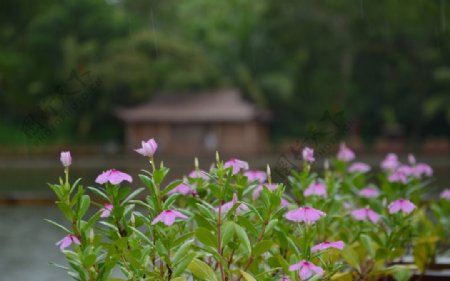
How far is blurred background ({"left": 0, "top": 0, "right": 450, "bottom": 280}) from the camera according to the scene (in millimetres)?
32875

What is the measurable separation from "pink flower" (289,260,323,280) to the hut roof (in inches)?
1167

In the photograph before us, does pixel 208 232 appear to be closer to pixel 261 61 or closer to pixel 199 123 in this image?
pixel 199 123

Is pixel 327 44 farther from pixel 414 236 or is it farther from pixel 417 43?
pixel 414 236

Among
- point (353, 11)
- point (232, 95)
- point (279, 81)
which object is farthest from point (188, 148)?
point (353, 11)

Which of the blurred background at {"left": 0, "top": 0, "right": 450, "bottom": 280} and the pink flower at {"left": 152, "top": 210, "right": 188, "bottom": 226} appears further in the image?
the blurred background at {"left": 0, "top": 0, "right": 450, "bottom": 280}

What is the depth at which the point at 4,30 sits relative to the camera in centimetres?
3472

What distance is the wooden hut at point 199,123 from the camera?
32594mm

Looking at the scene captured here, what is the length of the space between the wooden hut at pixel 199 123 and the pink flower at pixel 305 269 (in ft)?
97.0

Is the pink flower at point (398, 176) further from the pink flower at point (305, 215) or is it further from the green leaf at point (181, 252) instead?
the green leaf at point (181, 252)

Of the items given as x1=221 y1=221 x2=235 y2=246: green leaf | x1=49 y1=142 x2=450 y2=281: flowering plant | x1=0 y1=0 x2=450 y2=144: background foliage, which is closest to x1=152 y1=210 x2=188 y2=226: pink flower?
x1=49 y1=142 x2=450 y2=281: flowering plant

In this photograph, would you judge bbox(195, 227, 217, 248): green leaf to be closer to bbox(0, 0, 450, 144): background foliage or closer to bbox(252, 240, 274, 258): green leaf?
bbox(252, 240, 274, 258): green leaf

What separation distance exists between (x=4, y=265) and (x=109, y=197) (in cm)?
503

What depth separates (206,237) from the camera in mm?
2531

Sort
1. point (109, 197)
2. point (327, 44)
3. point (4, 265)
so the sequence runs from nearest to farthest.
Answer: point (109, 197) < point (4, 265) < point (327, 44)
